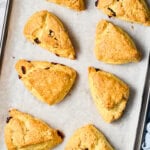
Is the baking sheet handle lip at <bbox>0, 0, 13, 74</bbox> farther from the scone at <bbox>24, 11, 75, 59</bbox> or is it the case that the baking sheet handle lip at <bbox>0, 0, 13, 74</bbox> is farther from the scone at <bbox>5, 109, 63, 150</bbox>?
the scone at <bbox>5, 109, 63, 150</bbox>

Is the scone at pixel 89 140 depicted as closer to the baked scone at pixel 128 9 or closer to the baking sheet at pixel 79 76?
the baking sheet at pixel 79 76

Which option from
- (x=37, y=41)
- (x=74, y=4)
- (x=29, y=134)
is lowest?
(x=29, y=134)

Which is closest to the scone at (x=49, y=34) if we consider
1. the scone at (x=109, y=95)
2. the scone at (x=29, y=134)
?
the scone at (x=109, y=95)

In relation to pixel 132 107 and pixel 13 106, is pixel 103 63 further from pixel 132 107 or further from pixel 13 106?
pixel 13 106

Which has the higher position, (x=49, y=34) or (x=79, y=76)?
(x=49, y=34)

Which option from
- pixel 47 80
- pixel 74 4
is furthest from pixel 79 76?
pixel 74 4

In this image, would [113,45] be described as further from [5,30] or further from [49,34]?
[5,30]

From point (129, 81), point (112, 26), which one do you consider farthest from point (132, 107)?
point (112, 26)
